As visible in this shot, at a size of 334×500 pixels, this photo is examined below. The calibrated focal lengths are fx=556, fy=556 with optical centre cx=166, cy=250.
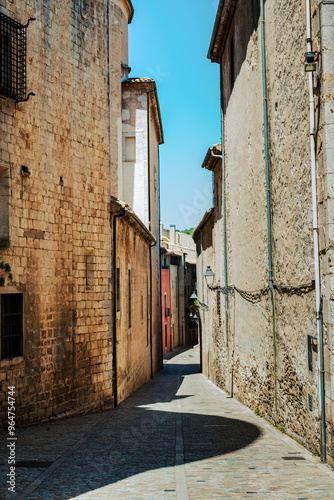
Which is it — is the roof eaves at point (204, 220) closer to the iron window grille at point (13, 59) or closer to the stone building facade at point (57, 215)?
the stone building facade at point (57, 215)

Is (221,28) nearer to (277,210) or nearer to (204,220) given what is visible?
(277,210)

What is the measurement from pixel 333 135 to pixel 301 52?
1780 mm

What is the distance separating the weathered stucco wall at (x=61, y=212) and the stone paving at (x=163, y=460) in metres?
0.87

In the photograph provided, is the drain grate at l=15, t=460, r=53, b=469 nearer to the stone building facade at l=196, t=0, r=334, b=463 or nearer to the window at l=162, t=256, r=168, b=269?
the stone building facade at l=196, t=0, r=334, b=463

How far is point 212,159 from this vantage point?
19.2 metres

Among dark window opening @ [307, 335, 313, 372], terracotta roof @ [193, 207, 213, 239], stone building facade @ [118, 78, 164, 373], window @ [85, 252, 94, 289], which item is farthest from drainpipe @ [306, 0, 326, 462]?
stone building facade @ [118, 78, 164, 373]

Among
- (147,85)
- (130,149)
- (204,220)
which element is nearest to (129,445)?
(204,220)

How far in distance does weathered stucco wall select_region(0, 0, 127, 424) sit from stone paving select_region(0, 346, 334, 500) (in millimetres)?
873

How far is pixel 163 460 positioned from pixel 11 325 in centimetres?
388

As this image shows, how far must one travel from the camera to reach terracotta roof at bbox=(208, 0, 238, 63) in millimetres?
13703

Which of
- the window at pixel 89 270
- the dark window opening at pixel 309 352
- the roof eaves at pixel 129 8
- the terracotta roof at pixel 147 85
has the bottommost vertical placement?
the dark window opening at pixel 309 352

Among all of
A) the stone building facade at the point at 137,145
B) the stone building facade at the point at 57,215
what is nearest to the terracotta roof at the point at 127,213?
the stone building facade at the point at 57,215

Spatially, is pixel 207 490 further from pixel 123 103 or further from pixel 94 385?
pixel 123 103

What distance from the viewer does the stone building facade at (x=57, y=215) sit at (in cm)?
952
